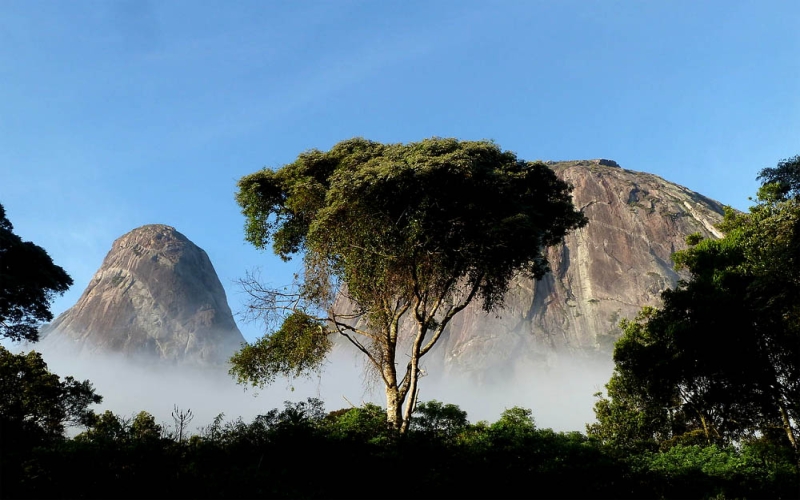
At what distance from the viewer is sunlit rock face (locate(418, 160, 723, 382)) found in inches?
4970

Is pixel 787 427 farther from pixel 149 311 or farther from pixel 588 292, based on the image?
pixel 149 311

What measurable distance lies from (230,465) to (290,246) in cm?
927

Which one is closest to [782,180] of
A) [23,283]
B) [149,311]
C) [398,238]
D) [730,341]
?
[730,341]

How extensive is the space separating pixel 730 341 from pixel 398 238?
46.0ft

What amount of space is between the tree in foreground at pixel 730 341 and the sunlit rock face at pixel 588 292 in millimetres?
96647

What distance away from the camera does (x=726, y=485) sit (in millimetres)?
10672

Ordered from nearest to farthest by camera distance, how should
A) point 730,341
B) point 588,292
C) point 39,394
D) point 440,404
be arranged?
1. point 730,341
2. point 440,404
3. point 39,394
4. point 588,292

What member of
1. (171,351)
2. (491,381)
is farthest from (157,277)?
(491,381)

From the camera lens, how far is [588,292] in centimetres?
13362

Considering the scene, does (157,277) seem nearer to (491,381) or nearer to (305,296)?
(491,381)

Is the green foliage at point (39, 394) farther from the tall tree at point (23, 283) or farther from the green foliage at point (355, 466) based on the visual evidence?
the green foliage at point (355, 466)

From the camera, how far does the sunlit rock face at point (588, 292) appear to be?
414ft

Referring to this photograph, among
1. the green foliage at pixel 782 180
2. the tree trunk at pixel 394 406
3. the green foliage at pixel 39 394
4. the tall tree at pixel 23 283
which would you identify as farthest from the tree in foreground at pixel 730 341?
the green foliage at pixel 39 394

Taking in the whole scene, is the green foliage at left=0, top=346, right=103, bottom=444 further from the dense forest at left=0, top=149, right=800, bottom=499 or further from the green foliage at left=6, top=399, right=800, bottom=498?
the green foliage at left=6, top=399, right=800, bottom=498
